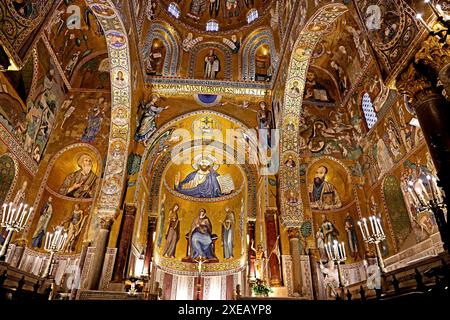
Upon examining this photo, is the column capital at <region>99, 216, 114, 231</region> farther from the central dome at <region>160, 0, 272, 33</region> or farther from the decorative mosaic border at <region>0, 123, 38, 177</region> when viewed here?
the central dome at <region>160, 0, 272, 33</region>

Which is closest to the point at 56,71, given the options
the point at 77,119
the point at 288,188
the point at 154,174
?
the point at 77,119

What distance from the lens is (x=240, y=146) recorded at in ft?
43.8

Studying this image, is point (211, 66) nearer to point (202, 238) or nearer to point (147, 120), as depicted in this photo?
point (147, 120)

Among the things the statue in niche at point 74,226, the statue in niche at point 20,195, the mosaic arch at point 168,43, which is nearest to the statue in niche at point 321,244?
the statue in niche at point 74,226

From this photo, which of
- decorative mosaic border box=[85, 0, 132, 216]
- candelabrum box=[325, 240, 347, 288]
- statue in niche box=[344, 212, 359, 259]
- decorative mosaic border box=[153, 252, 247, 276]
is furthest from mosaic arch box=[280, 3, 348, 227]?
decorative mosaic border box=[85, 0, 132, 216]

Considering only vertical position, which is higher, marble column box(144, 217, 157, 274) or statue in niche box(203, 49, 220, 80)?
statue in niche box(203, 49, 220, 80)

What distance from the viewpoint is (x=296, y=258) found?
32.1 ft

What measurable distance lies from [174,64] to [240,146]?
513 centimetres

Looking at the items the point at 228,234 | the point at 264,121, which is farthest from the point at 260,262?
the point at 264,121

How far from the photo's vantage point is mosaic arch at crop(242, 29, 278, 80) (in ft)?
43.4

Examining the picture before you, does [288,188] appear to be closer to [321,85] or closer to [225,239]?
[225,239]

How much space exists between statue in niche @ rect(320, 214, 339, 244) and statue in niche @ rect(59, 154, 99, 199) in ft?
31.1

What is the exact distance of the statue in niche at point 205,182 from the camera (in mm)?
14938
